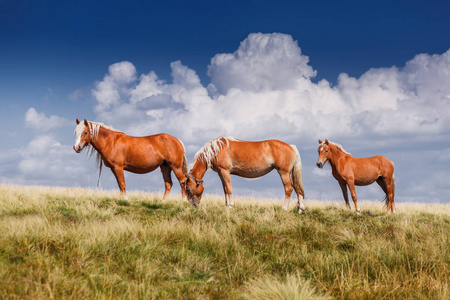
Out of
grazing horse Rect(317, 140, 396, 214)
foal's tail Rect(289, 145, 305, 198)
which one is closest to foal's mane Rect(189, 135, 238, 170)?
foal's tail Rect(289, 145, 305, 198)

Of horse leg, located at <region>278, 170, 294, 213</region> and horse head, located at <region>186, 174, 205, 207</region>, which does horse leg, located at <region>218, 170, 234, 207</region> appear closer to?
horse head, located at <region>186, 174, 205, 207</region>

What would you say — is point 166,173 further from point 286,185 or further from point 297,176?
point 297,176

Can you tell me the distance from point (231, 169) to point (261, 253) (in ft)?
20.1

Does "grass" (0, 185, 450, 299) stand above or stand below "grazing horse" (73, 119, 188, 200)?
below

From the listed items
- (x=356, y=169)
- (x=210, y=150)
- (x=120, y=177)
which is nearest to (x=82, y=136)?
(x=120, y=177)

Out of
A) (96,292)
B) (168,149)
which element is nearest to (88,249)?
(96,292)

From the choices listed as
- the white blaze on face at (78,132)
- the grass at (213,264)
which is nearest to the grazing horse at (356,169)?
the grass at (213,264)

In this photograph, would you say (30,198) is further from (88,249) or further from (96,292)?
(96,292)

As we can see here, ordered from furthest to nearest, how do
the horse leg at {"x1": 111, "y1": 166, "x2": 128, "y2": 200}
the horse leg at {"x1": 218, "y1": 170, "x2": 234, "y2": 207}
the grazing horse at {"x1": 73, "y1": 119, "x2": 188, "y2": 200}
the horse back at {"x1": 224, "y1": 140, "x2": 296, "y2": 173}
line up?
the grazing horse at {"x1": 73, "y1": 119, "x2": 188, "y2": 200}, the horse leg at {"x1": 111, "y1": 166, "x2": 128, "y2": 200}, the horse back at {"x1": 224, "y1": 140, "x2": 296, "y2": 173}, the horse leg at {"x1": 218, "y1": 170, "x2": 234, "y2": 207}

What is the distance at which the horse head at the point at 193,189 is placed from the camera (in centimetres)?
1220

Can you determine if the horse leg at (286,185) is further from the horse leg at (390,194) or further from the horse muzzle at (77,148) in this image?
the horse muzzle at (77,148)

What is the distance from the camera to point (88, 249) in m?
5.88

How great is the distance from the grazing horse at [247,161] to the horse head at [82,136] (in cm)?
392

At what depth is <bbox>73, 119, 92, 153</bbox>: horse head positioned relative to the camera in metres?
13.0
